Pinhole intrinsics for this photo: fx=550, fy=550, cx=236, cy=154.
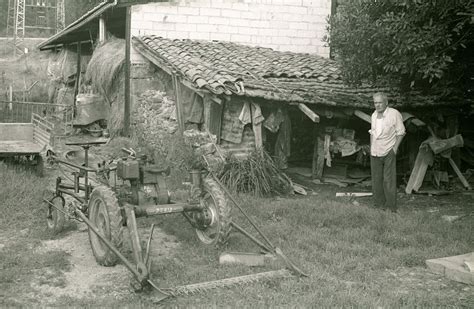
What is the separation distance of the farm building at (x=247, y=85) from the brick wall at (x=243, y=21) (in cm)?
3

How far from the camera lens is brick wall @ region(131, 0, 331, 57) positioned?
13781mm

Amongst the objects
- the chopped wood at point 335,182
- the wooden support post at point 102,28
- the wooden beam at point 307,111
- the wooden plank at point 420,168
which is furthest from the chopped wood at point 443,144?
the wooden support post at point 102,28

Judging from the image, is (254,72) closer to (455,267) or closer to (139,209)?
(139,209)

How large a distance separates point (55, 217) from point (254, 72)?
5826mm

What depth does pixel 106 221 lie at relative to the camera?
5.60 metres

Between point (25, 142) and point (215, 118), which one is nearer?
point (25, 142)

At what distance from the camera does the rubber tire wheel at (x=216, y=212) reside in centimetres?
616

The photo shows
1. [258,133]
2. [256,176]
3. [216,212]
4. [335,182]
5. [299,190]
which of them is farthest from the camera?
[335,182]

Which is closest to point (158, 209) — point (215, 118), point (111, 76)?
point (215, 118)

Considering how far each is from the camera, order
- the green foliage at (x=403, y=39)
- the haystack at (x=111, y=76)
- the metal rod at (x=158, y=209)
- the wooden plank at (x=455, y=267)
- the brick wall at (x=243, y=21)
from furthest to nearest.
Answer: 1. the haystack at (x=111, y=76)
2. the brick wall at (x=243, y=21)
3. the green foliage at (x=403, y=39)
4. the metal rod at (x=158, y=209)
5. the wooden plank at (x=455, y=267)

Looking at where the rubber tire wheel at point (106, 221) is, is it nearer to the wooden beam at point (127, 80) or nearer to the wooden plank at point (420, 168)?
the wooden plank at point (420, 168)

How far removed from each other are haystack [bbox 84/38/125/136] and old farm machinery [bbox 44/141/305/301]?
285 inches

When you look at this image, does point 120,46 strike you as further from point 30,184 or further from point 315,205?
point 315,205

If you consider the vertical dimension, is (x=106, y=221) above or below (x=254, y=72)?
below
